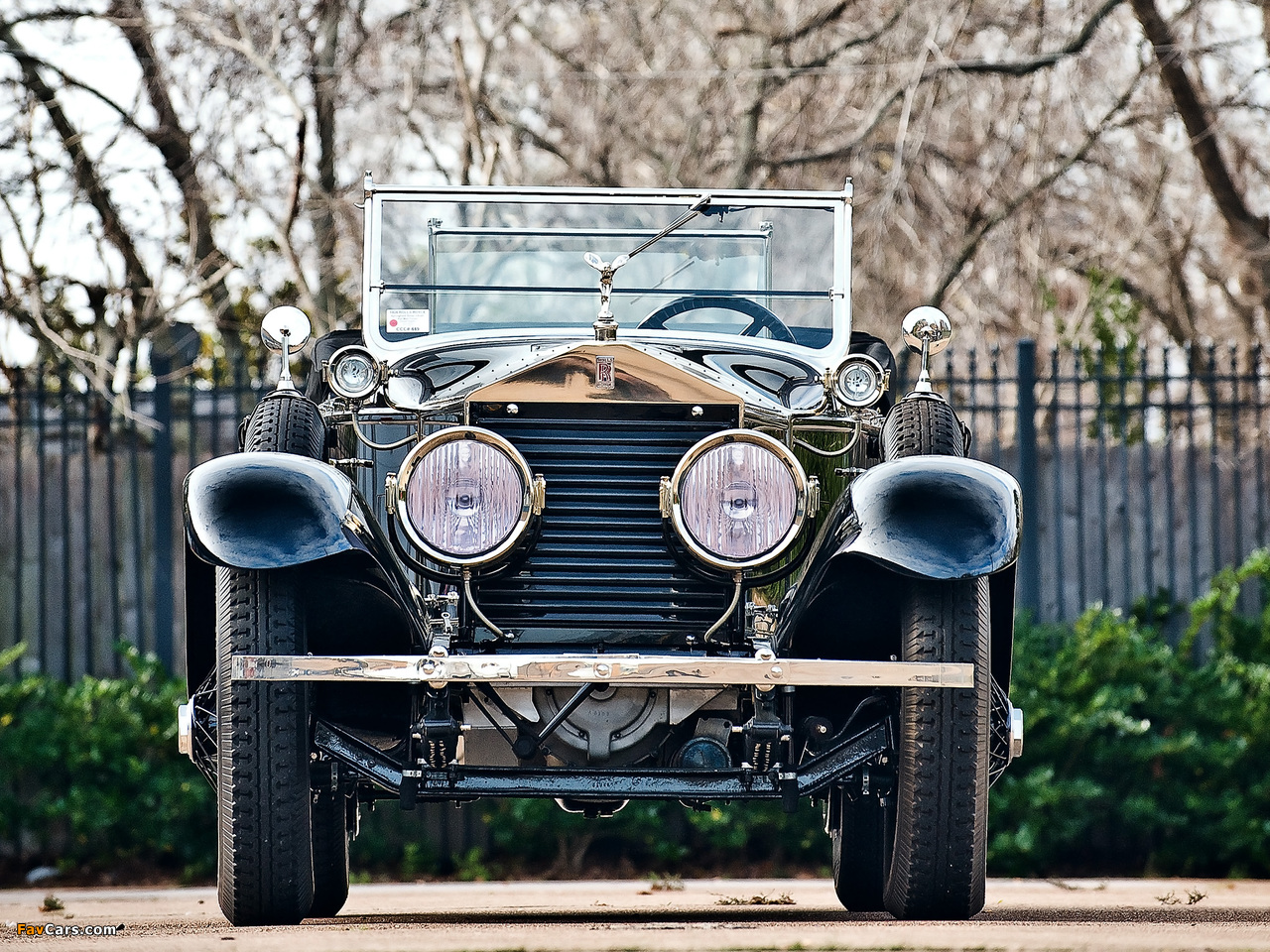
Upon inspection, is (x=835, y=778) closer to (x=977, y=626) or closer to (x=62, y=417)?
(x=977, y=626)

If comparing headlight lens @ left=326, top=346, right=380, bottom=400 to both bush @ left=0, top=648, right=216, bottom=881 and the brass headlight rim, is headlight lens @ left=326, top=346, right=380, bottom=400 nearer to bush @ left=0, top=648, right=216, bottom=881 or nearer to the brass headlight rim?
the brass headlight rim

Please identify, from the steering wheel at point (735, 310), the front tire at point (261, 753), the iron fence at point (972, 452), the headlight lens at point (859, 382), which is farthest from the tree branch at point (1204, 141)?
the front tire at point (261, 753)

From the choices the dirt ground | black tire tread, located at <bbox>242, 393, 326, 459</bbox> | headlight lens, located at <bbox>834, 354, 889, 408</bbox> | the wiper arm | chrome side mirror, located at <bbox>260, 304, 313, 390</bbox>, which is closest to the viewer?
the dirt ground

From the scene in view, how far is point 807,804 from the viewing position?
7398mm

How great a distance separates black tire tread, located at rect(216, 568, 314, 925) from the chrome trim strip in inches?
4.7

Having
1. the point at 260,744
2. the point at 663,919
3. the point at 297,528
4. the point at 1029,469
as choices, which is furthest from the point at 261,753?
the point at 1029,469

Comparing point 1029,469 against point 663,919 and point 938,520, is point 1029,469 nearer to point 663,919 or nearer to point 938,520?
point 663,919

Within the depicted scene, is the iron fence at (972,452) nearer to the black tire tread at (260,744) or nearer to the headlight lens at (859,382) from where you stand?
the headlight lens at (859,382)

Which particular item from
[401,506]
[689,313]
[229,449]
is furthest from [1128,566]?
[401,506]

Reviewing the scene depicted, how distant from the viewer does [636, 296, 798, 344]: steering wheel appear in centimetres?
490

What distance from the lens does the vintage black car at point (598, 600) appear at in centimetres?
357

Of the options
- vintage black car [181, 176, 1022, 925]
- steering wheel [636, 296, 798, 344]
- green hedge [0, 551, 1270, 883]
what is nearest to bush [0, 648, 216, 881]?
green hedge [0, 551, 1270, 883]

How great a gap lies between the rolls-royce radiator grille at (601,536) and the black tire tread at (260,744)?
0.55 metres

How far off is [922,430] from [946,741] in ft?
2.97
